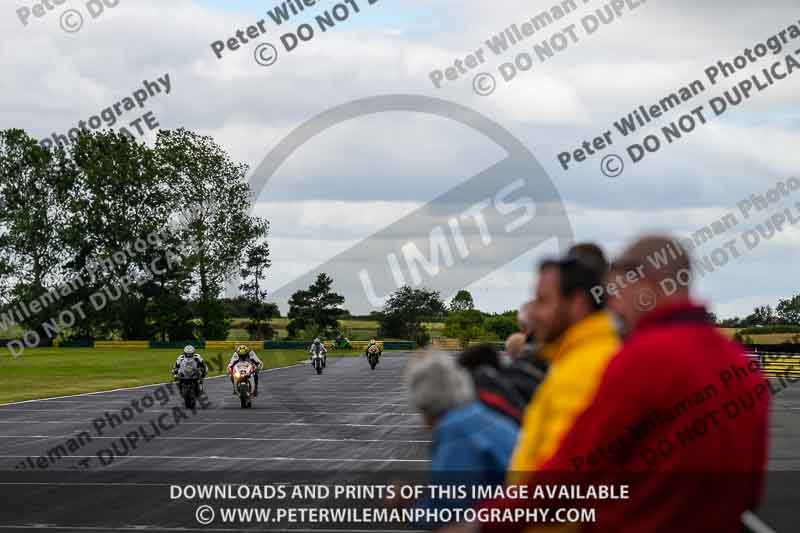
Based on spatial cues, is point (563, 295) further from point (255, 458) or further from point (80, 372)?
point (80, 372)

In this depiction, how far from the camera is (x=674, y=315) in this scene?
3.83 meters

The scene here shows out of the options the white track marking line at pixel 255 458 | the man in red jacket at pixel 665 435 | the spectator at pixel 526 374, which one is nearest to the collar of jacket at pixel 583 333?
the man in red jacket at pixel 665 435

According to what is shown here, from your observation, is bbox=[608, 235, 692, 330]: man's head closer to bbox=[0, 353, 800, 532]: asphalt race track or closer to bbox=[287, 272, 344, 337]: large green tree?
bbox=[0, 353, 800, 532]: asphalt race track

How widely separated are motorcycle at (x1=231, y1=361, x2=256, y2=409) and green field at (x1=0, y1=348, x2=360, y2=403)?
320 inches

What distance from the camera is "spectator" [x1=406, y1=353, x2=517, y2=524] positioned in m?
4.49

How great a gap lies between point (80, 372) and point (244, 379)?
1121 inches

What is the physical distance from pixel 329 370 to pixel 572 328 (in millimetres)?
60584

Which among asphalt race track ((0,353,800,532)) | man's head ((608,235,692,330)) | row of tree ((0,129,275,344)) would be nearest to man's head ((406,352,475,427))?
man's head ((608,235,692,330))

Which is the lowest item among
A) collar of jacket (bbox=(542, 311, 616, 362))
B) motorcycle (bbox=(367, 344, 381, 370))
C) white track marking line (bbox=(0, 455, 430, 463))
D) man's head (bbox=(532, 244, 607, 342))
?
white track marking line (bbox=(0, 455, 430, 463))

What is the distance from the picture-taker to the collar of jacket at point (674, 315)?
12.5 feet

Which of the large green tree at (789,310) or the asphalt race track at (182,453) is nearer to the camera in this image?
the asphalt race track at (182,453)

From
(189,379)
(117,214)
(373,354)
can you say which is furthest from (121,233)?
(189,379)

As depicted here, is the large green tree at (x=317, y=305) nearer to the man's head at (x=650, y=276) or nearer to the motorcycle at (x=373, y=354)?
the motorcycle at (x=373, y=354)

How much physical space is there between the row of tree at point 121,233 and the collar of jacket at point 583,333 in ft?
308
